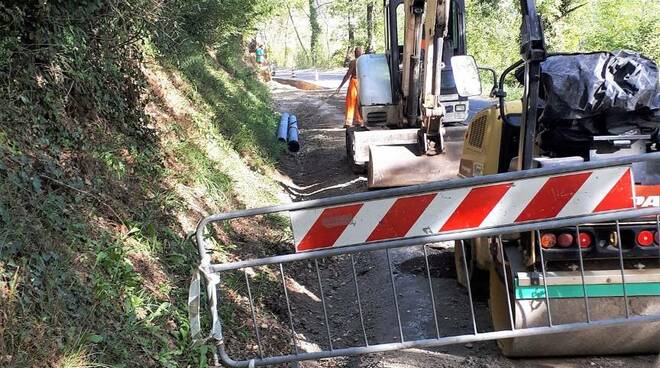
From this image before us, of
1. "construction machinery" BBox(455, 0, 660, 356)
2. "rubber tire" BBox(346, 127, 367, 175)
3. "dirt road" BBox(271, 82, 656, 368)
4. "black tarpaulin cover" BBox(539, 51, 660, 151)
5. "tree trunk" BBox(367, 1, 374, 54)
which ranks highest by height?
"tree trunk" BBox(367, 1, 374, 54)

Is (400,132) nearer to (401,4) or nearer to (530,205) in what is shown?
(401,4)

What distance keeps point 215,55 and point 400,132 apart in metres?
9.46

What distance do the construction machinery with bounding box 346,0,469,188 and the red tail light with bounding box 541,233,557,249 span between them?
521 cm

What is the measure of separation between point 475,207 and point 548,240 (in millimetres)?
1160

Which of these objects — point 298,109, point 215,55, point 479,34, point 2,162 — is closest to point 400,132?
point 2,162

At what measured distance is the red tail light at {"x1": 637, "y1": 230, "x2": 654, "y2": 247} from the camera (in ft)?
14.8

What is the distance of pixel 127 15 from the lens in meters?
6.63

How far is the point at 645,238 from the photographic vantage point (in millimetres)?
4520

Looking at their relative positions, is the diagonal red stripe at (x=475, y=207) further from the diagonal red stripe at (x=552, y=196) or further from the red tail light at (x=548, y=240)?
the red tail light at (x=548, y=240)

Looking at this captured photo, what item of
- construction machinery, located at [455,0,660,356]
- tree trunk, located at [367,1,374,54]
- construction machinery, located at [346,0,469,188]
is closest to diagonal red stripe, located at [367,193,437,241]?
construction machinery, located at [455,0,660,356]

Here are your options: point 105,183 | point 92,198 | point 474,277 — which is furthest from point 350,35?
point 92,198

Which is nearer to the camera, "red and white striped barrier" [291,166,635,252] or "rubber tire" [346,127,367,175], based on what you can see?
"red and white striped barrier" [291,166,635,252]

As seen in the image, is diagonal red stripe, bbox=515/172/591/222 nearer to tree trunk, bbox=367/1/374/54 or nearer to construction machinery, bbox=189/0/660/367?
construction machinery, bbox=189/0/660/367

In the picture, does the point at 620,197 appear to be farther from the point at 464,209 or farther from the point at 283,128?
the point at 283,128
